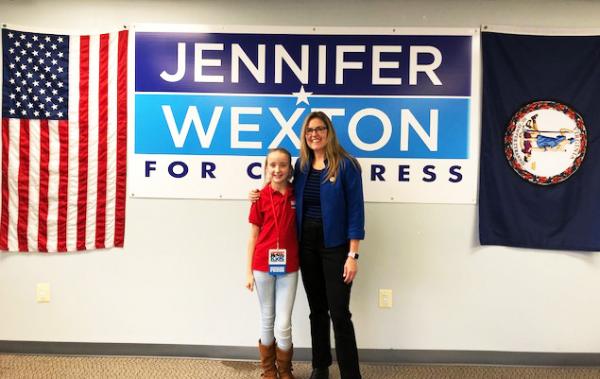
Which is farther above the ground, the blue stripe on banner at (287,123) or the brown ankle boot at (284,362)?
the blue stripe on banner at (287,123)

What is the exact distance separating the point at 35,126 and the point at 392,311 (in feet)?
8.97

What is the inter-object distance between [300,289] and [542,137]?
189cm

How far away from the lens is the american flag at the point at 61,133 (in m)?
2.61

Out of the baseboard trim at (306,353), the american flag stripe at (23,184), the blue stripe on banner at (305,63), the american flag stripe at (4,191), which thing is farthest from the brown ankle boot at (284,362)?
the american flag stripe at (4,191)

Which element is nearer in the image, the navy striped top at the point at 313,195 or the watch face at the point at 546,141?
the navy striped top at the point at 313,195

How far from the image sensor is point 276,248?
2.08 m

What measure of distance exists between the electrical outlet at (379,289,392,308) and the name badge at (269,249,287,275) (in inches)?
35.1

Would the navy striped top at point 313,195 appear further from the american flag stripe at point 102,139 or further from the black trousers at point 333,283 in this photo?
the american flag stripe at point 102,139

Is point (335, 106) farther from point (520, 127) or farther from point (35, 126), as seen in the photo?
point (35, 126)

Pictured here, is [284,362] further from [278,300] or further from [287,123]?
[287,123]

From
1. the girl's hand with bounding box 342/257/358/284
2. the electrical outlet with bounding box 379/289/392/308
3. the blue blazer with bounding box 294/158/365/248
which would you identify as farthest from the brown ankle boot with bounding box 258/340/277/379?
the electrical outlet with bounding box 379/289/392/308

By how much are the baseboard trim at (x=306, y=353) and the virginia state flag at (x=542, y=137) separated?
2.53 feet

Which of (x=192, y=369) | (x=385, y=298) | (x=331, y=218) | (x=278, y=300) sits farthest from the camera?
(x=385, y=298)

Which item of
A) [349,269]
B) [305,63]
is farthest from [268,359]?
[305,63]
